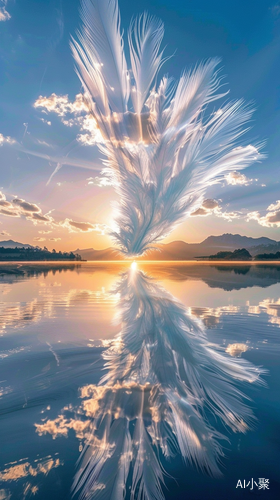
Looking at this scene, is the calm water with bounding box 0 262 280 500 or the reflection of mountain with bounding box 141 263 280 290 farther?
the reflection of mountain with bounding box 141 263 280 290

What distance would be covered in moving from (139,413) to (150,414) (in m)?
0.08

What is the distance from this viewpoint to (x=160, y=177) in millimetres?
8148

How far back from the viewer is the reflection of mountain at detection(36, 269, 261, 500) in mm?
1310

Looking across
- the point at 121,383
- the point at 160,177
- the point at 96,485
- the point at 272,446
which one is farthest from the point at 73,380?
the point at 160,177

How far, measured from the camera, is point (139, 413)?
1.75 m

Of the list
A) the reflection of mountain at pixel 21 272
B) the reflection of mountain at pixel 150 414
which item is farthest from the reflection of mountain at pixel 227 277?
the reflection of mountain at pixel 21 272

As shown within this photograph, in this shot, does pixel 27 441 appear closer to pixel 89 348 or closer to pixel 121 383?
pixel 121 383

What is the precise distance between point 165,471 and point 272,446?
2.21 feet

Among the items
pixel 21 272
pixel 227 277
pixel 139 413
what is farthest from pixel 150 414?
pixel 21 272

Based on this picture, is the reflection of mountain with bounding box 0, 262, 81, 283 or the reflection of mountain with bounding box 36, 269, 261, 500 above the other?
the reflection of mountain with bounding box 0, 262, 81, 283

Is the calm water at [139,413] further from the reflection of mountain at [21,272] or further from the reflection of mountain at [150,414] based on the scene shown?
the reflection of mountain at [21,272]

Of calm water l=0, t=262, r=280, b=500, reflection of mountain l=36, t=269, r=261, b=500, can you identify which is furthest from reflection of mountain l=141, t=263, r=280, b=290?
reflection of mountain l=36, t=269, r=261, b=500

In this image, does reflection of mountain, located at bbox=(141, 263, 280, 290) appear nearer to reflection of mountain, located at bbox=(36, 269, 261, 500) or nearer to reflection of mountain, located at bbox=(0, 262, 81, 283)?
reflection of mountain, located at bbox=(36, 269, 261, 500)

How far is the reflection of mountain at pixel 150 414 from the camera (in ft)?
4.30
